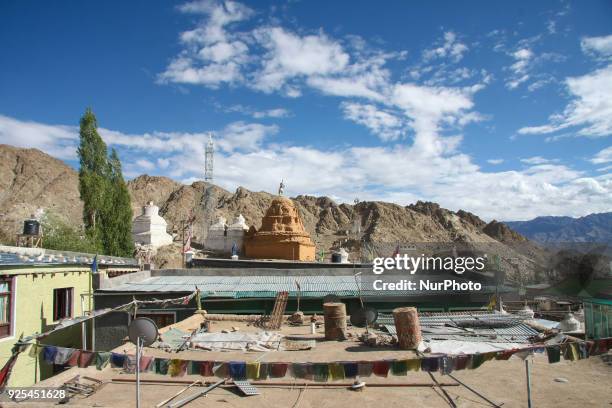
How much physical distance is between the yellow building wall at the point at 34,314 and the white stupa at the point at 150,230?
112ft

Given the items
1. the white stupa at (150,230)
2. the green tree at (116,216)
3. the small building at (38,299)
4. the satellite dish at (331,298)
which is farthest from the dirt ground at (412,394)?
the white stupa at (150,230)

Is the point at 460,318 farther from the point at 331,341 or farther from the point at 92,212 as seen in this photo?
the point at 92,212

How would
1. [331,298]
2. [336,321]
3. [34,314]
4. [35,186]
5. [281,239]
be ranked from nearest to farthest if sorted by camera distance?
[336,321]
[34,314]
[331,298]
[281,239]
[35,186]

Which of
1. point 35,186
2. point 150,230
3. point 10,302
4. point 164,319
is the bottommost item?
point 164,319

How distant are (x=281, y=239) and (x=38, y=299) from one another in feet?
93.1

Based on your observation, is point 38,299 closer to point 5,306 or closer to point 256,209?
point 5,306

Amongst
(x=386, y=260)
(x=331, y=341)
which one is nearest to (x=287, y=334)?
(x=331, y=341)

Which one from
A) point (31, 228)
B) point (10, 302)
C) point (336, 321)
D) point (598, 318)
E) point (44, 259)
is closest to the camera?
point (598, 318)

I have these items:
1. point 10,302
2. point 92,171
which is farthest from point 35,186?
point 10,302

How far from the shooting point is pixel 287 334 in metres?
16.1

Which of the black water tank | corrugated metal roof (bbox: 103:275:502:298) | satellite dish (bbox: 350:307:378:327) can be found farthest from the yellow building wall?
satellite dish (bbox: 350:307:378:327)

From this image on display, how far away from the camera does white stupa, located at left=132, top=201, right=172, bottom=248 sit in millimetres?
51844

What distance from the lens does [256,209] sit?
107812mm

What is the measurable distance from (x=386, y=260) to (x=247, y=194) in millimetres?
85735
